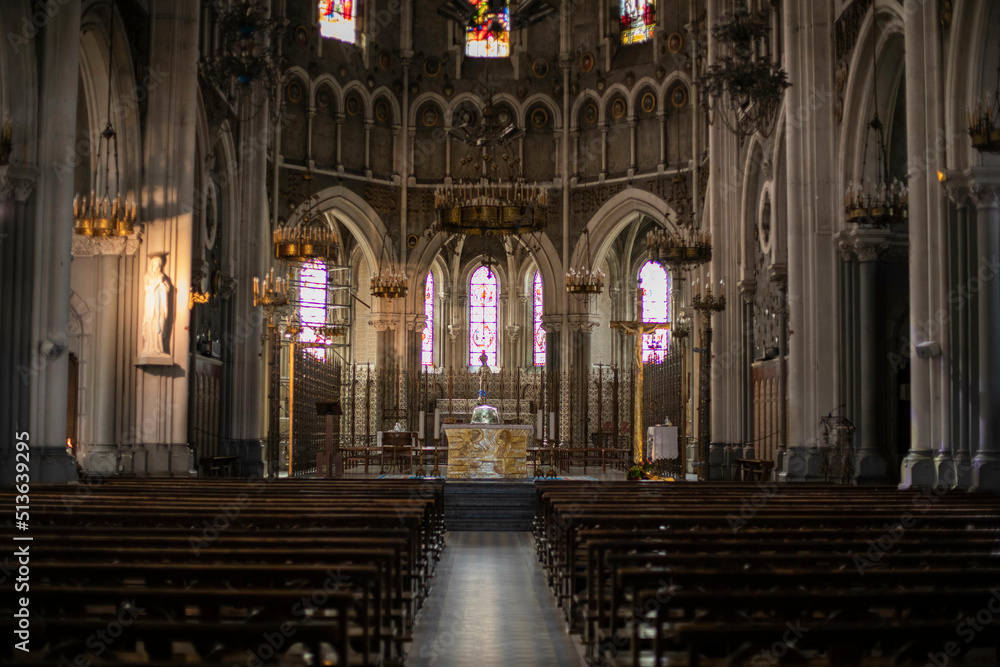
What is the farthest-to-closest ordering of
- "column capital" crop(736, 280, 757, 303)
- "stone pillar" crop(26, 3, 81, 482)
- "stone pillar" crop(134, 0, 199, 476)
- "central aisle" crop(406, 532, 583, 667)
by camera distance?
"column capital" crop(736, 280, 757, 303) < "stone pillar" crop(134, 0, 199, 476) < "stone pillar" crop(26, 3, 81, 482) < "central aisle" crop(406, 532, 583, 667)

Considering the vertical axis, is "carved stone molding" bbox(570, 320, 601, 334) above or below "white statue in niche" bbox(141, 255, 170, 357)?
above

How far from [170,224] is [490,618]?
41.0 ft

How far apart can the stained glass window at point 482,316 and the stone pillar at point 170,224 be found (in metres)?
18.3

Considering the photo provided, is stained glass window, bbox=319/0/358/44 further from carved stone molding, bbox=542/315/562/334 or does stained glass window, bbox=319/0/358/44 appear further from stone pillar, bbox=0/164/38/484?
stone pillar, bbox=0/164/38/484

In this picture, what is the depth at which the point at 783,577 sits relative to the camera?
16.0 ft

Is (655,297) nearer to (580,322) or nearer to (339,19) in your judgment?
(580,322)

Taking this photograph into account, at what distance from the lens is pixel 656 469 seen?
21078 millimetres

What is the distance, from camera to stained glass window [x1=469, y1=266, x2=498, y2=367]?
37219mm

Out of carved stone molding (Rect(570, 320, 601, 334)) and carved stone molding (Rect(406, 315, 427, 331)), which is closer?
carved stone molding (Rect(570, 320, 601, 334))

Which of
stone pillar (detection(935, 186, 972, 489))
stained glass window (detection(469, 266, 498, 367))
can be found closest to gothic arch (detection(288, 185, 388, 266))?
stained glass window (detection(469, 266, 498, 367))

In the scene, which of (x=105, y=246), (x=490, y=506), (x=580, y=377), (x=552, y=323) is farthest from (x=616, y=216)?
(x=105, y=246)

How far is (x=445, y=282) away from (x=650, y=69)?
1010 cm

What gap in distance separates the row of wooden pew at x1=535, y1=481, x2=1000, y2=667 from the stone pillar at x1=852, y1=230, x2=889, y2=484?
21.7 ft

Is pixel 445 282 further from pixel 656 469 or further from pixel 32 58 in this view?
pixel 32 58
